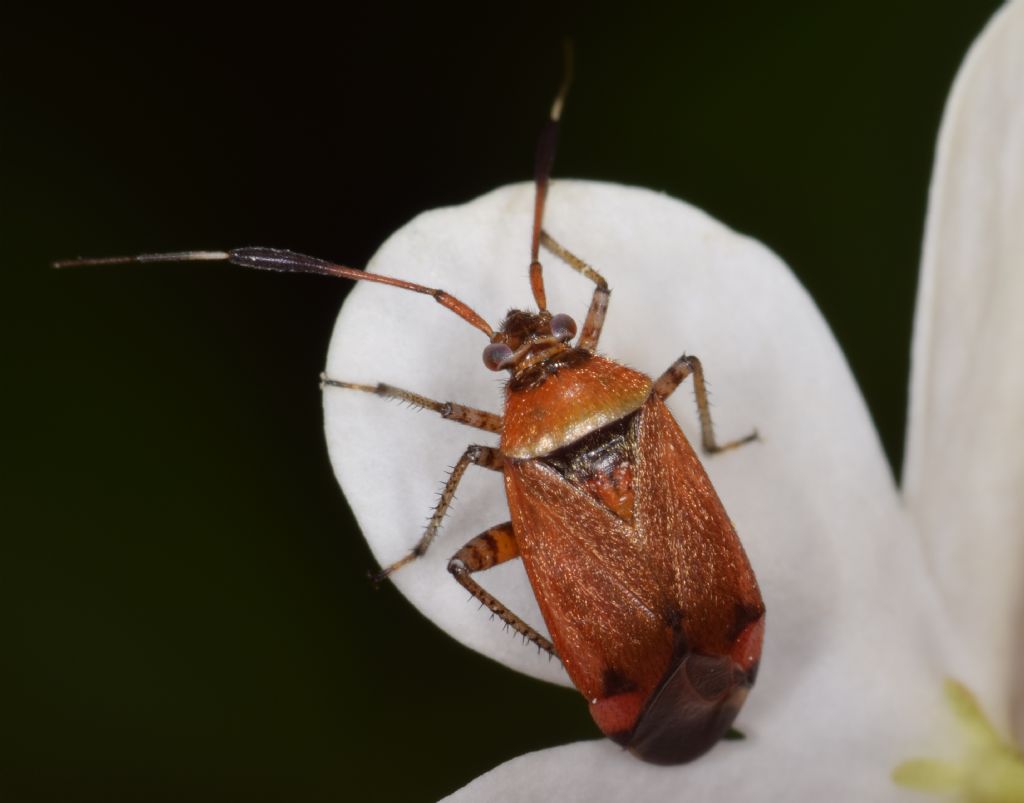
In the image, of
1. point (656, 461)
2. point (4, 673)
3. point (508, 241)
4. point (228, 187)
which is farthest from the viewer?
point (228, 187)

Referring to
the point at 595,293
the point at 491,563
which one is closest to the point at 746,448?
the point at 595,293

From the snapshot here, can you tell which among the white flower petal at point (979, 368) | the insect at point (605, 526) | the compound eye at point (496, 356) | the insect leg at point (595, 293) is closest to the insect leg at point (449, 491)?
the insect at point (605, 526)

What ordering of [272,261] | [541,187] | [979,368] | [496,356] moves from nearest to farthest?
[979,368] < [541,187] < [496,356] < [272,261]

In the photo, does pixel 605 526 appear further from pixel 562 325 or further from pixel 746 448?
pixel 562 325

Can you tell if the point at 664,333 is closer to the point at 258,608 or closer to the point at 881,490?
the point at 881,490

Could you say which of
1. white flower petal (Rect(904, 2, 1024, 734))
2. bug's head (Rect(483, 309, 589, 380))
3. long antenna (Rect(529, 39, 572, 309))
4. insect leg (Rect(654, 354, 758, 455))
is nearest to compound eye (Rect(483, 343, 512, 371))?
bug's head (Rect(483, 309, 589, 380))

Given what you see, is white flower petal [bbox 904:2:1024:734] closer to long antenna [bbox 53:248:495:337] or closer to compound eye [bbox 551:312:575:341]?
compound eye [bbox 551:312:575:341]

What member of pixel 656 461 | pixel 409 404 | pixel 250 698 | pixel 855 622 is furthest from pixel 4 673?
pixel 855 622
